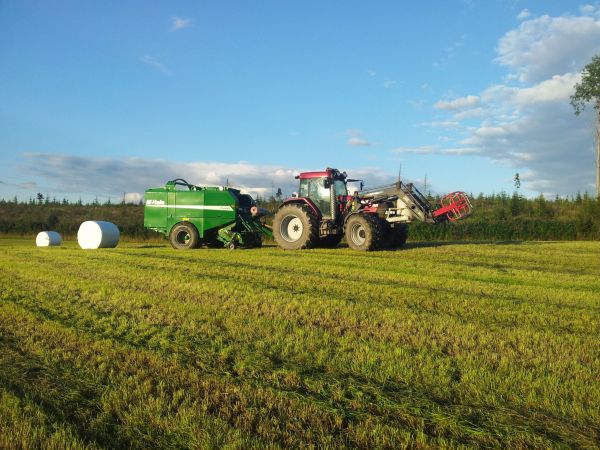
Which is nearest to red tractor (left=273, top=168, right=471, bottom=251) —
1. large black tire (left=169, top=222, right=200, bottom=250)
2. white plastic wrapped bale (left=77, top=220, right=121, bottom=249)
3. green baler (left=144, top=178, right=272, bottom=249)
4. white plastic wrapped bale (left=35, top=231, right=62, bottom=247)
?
green baler (left=144, top=178, right=272, bottom=249)

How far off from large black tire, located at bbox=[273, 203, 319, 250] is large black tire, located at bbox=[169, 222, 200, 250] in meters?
2.95

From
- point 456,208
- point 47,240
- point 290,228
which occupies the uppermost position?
point 456,208

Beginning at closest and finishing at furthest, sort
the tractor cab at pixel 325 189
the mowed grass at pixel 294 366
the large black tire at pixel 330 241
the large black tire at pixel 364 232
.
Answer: the mowed grass at pixel 294 366 → the large black tire at pixel 364 232 → the tractor cab at pixel 325 189 → the large black tire at pixel 330 241

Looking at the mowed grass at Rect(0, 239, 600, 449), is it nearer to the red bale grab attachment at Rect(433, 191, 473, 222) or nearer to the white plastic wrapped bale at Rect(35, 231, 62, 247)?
the red bale grab attachment at Rect(433, 191, 473, 222)

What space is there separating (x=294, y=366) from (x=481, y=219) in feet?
103

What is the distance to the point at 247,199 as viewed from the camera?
60.5 feet

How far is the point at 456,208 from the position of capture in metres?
15.1

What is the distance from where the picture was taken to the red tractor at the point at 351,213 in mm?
15141

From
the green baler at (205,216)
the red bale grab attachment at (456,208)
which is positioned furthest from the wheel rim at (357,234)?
the green baler at (205,216)

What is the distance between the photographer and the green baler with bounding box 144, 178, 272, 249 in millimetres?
17359

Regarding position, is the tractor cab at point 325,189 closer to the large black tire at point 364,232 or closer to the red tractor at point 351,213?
the red tractor at point 351,213

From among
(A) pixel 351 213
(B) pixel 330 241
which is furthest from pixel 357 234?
(B) pixel 330 241

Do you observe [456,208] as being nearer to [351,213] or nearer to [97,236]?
[351,213]

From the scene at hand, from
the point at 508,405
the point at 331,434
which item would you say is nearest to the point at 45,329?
the point at 331,434
